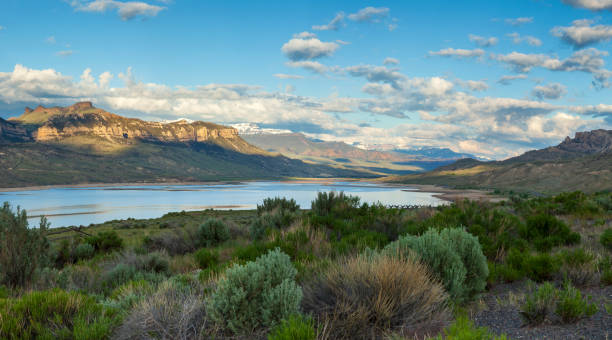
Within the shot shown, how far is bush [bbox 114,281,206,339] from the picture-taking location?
4.29m

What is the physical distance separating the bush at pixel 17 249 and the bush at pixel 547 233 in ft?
39.8

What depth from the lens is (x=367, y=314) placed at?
436 cm

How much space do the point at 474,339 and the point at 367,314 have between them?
4.83 feet

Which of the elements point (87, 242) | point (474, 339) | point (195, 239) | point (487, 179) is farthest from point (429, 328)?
point (487, 179)

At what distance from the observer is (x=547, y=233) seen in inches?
432

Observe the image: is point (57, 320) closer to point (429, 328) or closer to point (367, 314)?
point (367, 314)

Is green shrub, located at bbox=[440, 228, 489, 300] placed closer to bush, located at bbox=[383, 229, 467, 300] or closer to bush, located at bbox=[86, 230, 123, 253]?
bush, located at bbox=[383, 229, 467, 300]

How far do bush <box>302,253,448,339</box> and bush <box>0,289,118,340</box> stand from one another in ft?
8.30

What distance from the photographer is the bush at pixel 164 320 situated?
4293 millimetres

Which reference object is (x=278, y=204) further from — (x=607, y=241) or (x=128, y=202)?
(x=128, y=202)

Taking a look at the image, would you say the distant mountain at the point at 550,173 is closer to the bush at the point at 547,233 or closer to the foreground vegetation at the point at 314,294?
the bush at the point at 547,233

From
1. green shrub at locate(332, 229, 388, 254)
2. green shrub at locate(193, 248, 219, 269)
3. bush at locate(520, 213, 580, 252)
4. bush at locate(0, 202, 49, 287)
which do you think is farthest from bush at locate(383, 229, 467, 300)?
bush at locate(0, 202, 49, 287)

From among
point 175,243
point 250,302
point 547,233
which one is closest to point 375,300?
point 250,302

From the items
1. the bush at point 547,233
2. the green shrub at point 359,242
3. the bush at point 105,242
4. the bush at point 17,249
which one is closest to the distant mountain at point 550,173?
the bush at point 547,233
